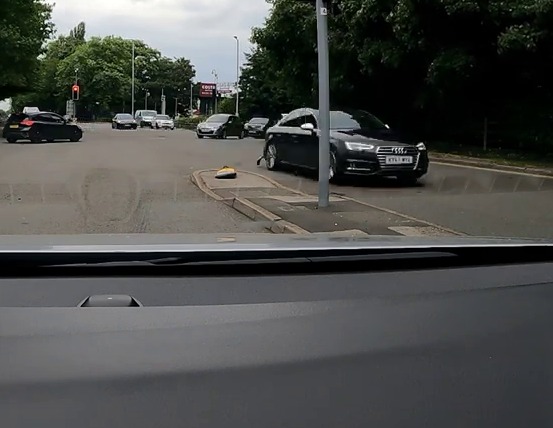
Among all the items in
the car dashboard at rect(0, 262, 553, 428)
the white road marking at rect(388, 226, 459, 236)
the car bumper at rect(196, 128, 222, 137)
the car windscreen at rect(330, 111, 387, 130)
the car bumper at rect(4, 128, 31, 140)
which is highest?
the car windscreen at rect(330, 111, 387, 130)

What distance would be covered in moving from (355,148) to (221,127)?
19653 millimetres

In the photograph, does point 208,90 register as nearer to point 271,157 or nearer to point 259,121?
point 259,121

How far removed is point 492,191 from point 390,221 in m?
4.49

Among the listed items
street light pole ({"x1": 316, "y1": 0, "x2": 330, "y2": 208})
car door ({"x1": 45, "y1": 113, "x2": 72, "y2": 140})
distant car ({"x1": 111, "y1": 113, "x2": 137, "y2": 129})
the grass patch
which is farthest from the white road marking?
car door ({"x1": 45, "y1": 113, "x2": 72, "y2": 140})

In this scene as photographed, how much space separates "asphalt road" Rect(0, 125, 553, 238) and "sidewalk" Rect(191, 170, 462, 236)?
0.26 meters

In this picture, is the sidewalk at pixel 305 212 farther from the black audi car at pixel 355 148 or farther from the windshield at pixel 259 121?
the windshield at pixel 259 121

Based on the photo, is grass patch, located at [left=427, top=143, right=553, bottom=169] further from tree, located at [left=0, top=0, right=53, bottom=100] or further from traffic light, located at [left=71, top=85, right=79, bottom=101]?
tree, located at [left=0, top=0, right=53, bottom=100]

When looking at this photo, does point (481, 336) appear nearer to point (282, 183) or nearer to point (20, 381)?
point (20, 381)

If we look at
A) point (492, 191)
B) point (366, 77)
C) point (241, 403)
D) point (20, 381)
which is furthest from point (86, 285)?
point (366, 77)

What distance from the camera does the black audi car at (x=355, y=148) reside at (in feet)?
43.8

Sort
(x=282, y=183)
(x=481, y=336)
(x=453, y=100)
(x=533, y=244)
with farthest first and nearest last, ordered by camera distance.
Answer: (x=453, y=100) < (x=282, y=183) < (x=533, y=244) < (x=481, y=336)

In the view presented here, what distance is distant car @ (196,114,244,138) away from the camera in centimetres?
3225

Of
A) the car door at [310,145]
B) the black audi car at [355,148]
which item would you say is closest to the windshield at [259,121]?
the black audi car at [355,148]

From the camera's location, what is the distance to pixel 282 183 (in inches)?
553
